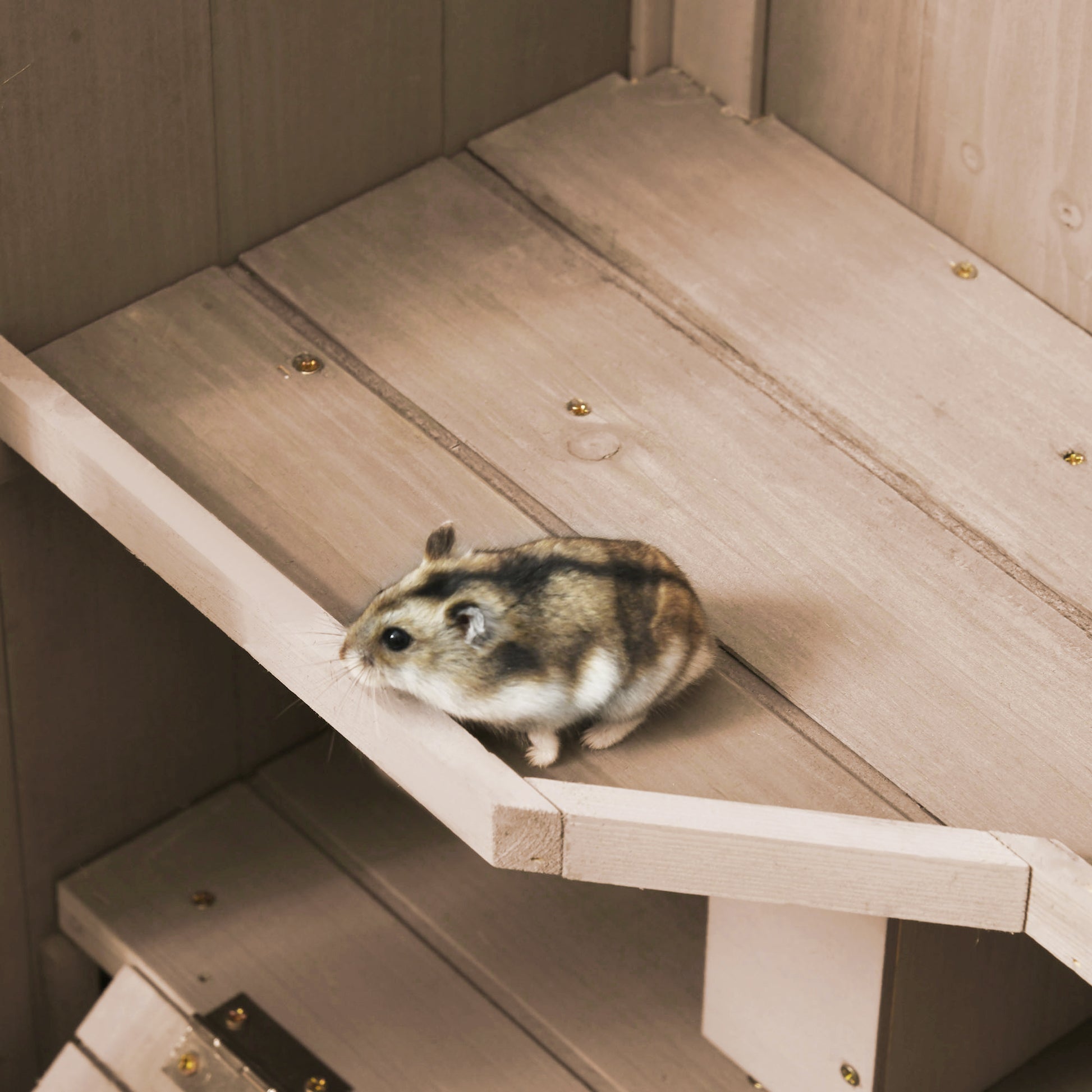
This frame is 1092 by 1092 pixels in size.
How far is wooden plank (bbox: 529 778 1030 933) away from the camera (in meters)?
1.63

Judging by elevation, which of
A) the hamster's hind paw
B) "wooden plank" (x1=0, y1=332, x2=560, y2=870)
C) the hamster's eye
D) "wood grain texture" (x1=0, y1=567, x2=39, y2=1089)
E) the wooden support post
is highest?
the hamster's eye

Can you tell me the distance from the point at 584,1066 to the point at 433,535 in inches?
36.3

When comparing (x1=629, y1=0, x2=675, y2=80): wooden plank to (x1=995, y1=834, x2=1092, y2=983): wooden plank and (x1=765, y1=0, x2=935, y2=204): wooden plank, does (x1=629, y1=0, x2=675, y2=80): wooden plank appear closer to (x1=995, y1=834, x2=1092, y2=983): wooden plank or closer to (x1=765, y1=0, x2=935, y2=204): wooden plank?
(x1=765, y1=0, x2=935, y2=204): wooden plank

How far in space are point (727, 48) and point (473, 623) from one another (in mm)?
1069

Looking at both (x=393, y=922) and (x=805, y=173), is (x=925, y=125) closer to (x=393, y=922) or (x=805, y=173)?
(x=805, y=173)

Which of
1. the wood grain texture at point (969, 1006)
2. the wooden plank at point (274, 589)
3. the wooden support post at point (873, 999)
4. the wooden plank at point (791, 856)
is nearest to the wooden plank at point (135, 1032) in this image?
the wooden support post at point (873, 999)

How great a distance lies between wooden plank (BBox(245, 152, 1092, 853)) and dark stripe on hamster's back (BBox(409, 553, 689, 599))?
166 millimetres

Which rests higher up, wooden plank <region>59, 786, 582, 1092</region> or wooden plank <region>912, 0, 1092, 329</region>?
wooden plank <region>912, 0, 1092, 329</region>

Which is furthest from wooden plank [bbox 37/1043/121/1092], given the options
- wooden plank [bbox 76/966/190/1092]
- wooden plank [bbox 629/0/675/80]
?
wooden plank [bbox 629/0/675/80]

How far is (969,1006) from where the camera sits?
2.19 meters

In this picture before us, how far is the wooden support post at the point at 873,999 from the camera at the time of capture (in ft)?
6.76

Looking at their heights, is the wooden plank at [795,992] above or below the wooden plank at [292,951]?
above

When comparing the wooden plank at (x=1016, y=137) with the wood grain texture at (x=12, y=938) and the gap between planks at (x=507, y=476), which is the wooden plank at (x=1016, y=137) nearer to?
the gap between planks at (x=507, y=476)

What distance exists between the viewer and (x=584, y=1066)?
243 centimetres
